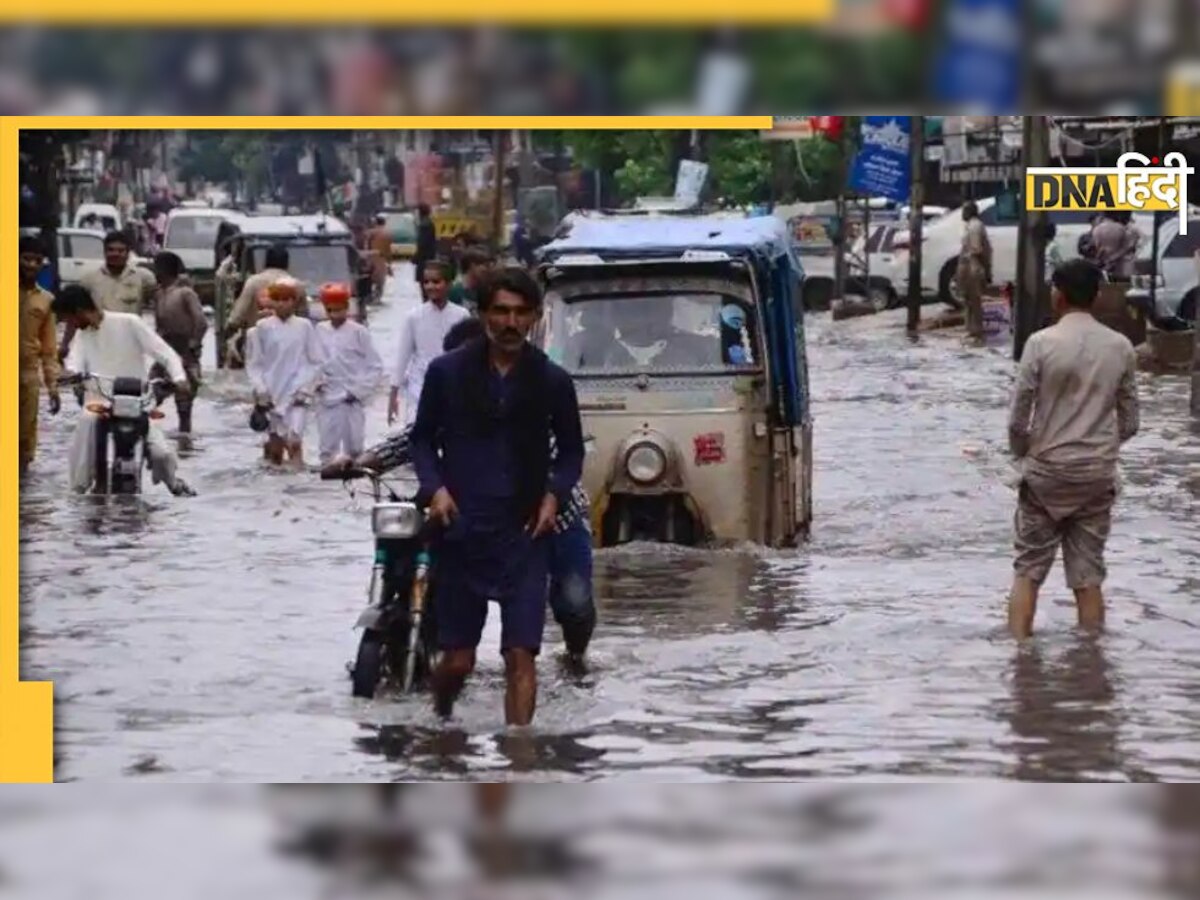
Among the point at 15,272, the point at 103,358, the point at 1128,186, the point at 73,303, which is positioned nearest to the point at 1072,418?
the point at 1128,186

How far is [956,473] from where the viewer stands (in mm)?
19734

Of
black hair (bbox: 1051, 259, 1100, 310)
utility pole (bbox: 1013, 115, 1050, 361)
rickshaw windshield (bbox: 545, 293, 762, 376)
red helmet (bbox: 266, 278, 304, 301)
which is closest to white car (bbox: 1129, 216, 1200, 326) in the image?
utility pole (bbox: 1013, 115, 1050, 361)

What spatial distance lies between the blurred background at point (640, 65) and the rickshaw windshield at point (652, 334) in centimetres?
637

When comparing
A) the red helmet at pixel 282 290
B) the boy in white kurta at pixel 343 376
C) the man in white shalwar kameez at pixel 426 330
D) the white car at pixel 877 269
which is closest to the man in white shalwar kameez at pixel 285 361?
the red helmet at pixel 282 290

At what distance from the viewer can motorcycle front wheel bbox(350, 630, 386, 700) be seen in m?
10.2

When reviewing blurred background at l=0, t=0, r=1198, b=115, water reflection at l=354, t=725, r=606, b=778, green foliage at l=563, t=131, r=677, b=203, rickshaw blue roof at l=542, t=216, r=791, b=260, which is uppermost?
green foliage at l=563, t=131, r=677, b=203

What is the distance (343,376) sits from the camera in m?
18.3

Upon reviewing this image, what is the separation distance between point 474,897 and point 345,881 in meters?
0.42

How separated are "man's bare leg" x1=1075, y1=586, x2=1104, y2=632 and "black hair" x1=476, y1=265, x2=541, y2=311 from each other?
342 cm

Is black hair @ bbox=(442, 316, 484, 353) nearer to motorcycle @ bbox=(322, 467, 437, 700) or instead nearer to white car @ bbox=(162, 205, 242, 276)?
motorcycle @ bbox=(322, 467, 437, 700)

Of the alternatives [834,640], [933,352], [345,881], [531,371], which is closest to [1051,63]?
[531,371]

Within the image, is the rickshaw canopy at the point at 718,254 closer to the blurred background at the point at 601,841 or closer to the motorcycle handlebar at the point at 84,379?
the motorcycle handlebar at the point at 84,379

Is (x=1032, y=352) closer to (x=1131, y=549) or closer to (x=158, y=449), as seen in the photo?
A: (x=1131, y=549)

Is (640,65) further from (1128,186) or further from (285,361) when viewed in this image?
(285,361)
